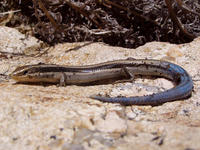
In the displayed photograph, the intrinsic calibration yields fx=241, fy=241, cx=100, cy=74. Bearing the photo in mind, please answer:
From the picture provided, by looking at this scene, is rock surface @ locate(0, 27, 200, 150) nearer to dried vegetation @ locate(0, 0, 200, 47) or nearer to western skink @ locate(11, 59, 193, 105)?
western skink @ locate(11, 59, 193, 105)

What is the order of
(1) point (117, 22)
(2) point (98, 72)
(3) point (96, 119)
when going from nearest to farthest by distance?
(3) point (96, 119) → (2) point (98, 72) → (1) point (117, 22)

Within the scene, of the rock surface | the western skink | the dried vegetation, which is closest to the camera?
the rock surface

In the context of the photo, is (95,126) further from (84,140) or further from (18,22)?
(18,22)

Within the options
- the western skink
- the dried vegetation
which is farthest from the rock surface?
the dried vegetation

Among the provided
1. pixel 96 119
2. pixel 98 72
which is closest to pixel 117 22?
pixel 98 72

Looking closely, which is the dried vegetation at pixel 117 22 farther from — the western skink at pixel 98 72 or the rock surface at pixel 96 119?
the western skink at pixel 98 72

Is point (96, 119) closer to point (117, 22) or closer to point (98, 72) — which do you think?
point (98, 72)

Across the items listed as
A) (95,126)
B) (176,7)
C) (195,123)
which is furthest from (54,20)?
(195,123)

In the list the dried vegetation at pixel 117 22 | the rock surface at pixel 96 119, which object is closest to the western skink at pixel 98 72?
the rock surface at pixel 96 119
